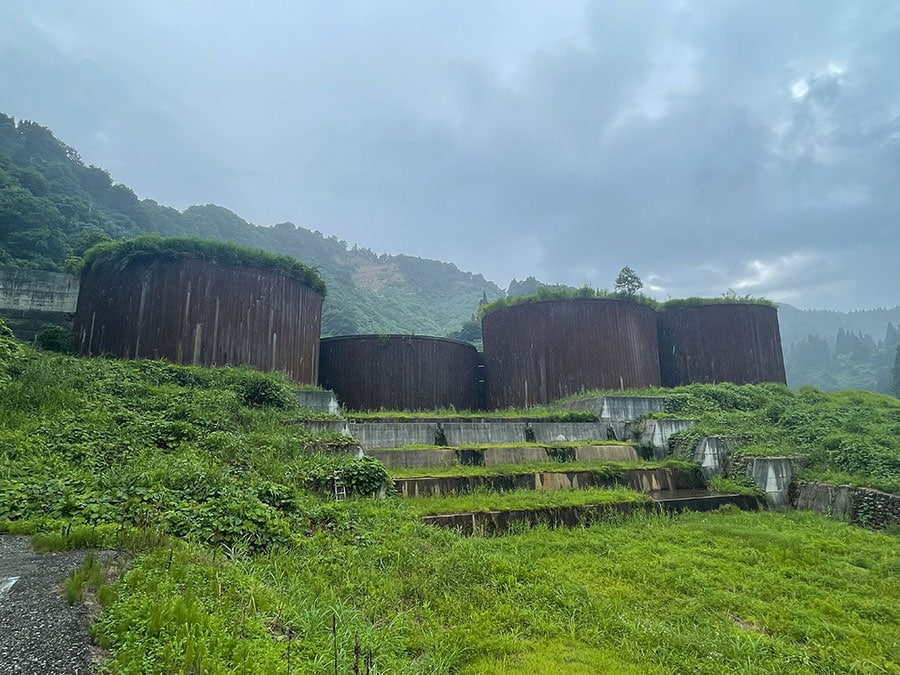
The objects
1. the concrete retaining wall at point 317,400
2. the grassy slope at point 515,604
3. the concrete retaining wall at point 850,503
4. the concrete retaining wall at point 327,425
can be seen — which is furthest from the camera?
the concrete retaining wall at point 317,400

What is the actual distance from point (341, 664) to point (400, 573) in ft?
6.27

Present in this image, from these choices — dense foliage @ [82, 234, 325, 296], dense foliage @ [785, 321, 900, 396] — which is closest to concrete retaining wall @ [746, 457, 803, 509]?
dense foliage @ [82, 234, 325, 296]

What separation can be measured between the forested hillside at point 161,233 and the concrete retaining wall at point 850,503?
39.2 feet

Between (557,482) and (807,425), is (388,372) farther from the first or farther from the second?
(807,425)

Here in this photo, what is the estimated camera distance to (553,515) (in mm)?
6809

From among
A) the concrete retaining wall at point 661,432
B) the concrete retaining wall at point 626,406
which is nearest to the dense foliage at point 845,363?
the concrete retaining wall at point 626,406

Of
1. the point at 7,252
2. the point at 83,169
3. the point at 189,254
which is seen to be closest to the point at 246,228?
the point at 83,169

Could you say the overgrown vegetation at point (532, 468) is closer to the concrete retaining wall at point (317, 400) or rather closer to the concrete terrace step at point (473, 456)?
the concrete terrace step at point (473, 456)

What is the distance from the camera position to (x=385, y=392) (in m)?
15.4

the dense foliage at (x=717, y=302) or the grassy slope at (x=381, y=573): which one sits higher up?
the dense foliage at (x=717, y=302)

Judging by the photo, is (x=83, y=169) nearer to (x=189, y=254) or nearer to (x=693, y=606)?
(x=189, y=254)

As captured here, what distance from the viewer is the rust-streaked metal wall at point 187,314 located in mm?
12523

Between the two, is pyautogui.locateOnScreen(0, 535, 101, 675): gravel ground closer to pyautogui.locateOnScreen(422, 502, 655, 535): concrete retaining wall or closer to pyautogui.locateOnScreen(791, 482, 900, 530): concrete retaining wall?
pyautogui.locateOnScreen(422, 502, 655, 535): concrete retaining wall

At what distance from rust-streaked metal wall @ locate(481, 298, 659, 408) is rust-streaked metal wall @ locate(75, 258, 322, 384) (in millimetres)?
6620
